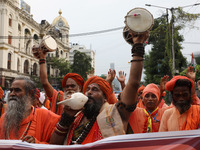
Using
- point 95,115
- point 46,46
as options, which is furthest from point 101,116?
point 46,46

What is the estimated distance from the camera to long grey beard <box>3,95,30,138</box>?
2340 mm

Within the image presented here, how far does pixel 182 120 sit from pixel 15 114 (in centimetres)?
195

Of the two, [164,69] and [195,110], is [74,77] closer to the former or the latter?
[195,110]

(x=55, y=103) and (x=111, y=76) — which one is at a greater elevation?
(x=111, y=76)

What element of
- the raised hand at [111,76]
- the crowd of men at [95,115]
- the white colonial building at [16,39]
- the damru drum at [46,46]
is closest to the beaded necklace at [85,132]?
the crowd of men at [95,115]

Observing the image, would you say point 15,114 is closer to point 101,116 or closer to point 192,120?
point 101,116

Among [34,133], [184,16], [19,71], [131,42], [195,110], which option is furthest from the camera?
[19,71]

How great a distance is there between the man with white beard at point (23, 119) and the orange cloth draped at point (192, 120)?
5.01ft

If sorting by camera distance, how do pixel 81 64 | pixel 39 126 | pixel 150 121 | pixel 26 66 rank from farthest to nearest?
1. pixel 81 64
2. pixel 26 66
3. pixel 150 121
4. pixel 39 126

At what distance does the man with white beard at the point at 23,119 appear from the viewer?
7.65 ft

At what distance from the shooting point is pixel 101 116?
204 cm

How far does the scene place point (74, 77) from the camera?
11.9ft

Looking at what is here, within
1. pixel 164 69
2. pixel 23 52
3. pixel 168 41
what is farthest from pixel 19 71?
pixel 168 41

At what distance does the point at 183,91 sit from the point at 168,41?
13756 millimetres
